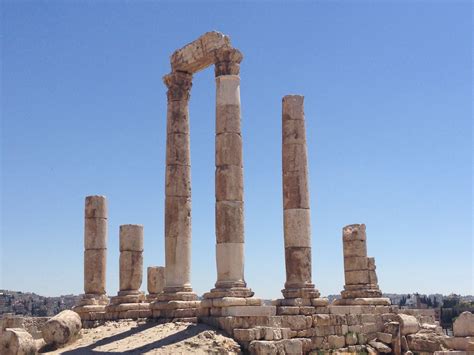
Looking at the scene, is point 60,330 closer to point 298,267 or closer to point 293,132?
point 298,267

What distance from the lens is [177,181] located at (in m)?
27.0

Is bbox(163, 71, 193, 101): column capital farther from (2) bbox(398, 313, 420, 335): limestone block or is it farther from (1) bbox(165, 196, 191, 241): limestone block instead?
(2) bbox(398, 313, 420, 335): limestone block

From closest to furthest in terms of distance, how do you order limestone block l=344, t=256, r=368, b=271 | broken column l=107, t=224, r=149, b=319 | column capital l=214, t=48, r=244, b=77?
column capital l=214, t=48, r=244, b=77 → broken column l=107, t=224, r=149, b=319 → limestone block l=344, t=256, r=368, b=271

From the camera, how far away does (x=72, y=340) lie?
24.1 m

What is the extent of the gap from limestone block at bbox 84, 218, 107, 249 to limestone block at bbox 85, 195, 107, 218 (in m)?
0.24

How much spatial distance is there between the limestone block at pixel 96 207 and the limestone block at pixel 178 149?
689 centimetres

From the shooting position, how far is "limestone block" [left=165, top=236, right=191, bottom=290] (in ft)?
86.1

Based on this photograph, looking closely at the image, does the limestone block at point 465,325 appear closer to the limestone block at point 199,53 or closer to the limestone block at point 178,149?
the limestone block at point 178,149

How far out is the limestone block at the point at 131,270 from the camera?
30391 mm

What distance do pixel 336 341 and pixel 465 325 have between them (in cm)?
444

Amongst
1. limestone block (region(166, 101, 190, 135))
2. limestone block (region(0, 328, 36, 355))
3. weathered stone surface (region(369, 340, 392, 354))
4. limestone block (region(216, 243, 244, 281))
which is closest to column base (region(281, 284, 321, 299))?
limestone block (region(216, 243, 244, 281))

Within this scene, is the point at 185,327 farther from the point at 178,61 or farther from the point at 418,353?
the point at 178,61

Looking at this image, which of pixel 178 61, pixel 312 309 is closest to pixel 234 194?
pixel 312 309

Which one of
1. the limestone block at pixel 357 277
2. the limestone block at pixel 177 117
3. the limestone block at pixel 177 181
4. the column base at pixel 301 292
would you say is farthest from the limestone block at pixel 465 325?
the limestone block at pixel 177 117
